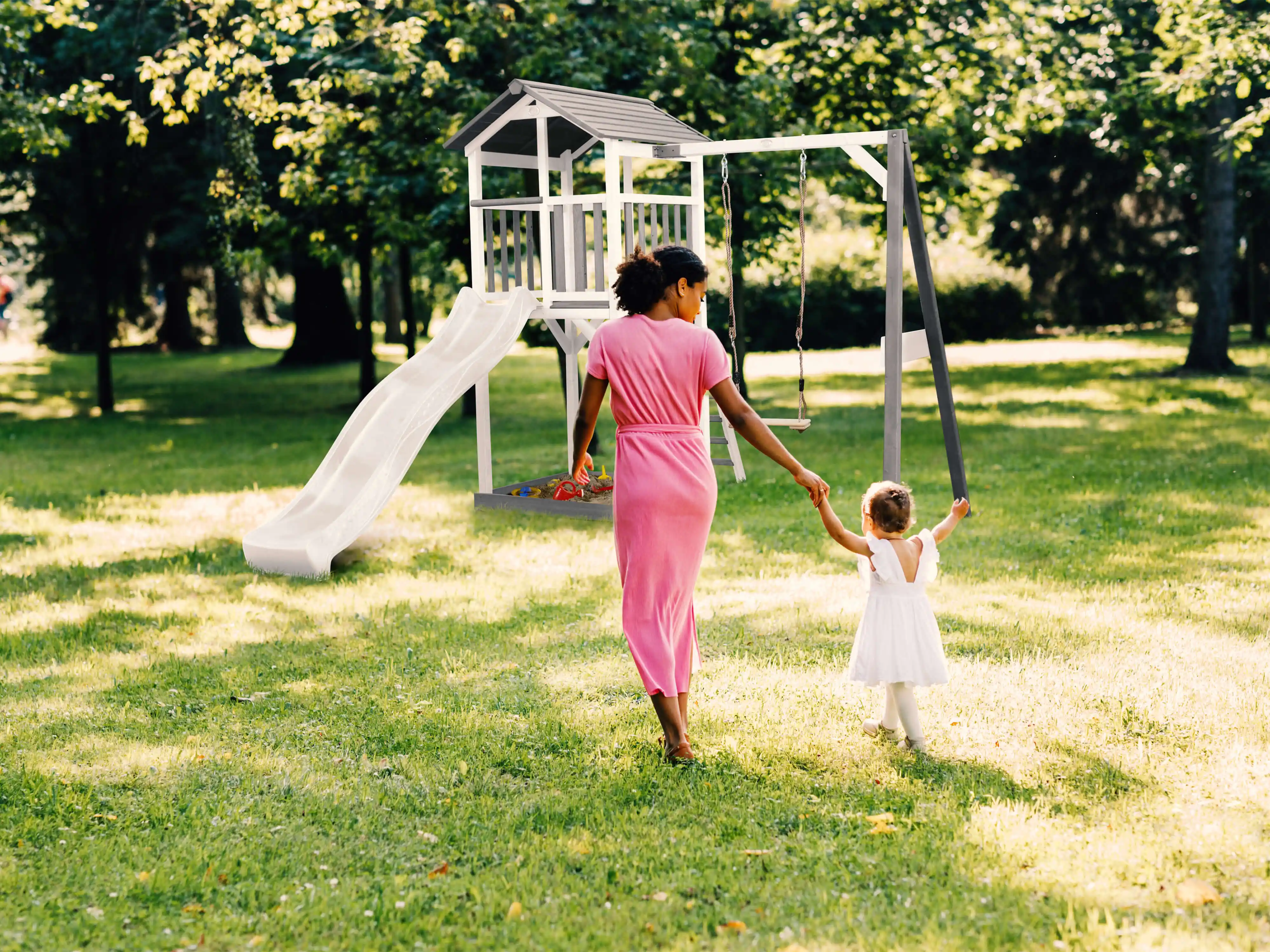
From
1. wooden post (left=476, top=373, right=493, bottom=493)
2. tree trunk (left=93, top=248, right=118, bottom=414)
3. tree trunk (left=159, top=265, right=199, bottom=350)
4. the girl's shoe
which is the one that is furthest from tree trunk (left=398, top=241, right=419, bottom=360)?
tree trunk (left=159, top=265, right=199, bottom=350)

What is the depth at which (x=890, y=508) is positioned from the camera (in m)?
5.30

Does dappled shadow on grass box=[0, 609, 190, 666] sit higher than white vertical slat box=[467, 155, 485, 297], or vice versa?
white vertical slat box=[467, 155, 485, 297]

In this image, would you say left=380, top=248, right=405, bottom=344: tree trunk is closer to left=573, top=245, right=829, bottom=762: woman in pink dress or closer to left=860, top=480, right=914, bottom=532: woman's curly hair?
left=573, top=245, right=829, bottom=762: woman in pink dress

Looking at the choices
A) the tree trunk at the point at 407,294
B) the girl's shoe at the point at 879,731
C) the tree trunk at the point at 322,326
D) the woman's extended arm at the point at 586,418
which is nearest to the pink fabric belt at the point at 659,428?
the woman's extended arm at the point at 586,418

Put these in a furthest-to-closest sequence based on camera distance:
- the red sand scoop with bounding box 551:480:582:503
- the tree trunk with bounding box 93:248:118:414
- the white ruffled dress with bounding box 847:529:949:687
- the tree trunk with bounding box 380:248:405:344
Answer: the tree trunk with bounding box 380:248:405:344
the tree trunk with bounding box 93:248:118:414
the red sand scoop with bounding box 551:480:582:503
the white ruffled dress with bounding box 847:529:949:687

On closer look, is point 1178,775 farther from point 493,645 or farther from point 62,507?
point 62,507

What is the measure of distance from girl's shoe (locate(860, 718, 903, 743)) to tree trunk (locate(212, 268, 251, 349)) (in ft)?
113

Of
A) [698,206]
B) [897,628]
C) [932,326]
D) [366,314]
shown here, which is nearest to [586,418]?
[897,628]

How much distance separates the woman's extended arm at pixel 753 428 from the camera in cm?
513

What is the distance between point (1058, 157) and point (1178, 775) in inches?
1058

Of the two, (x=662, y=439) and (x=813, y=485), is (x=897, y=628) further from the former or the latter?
(x=662, y=439)

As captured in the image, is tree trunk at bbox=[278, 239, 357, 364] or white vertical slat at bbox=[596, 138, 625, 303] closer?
white vertical slat at bbox=[596, 138, 625, 303]

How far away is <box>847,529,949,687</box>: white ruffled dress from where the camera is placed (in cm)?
523

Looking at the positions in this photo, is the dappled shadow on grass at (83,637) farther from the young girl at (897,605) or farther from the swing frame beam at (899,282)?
the swing frame beam at (899,282)
